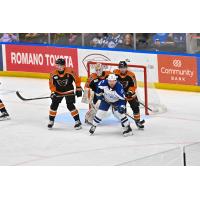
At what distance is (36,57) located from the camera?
19188 mm

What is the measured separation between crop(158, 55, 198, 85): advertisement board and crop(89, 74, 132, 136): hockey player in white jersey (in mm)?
3808

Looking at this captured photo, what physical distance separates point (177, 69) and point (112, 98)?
413cm

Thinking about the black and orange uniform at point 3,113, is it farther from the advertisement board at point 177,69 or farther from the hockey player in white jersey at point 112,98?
the advertisement board at point 177,69

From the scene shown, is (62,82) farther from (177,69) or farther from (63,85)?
(177,69)

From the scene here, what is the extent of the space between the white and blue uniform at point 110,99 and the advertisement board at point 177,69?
3.86 metres

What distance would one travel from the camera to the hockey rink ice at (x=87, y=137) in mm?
11984

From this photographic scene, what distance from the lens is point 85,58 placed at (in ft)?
59.6

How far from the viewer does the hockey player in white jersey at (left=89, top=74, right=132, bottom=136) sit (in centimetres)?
1295

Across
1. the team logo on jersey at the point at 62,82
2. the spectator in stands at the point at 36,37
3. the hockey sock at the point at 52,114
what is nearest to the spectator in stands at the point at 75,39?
the spectator in stands at the point at 36,37

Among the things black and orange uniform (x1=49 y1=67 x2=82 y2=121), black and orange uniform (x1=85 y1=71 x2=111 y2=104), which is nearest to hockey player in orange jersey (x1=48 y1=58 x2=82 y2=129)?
black and orange uniform (x1=49 y1=67 x2=82 y2=121)

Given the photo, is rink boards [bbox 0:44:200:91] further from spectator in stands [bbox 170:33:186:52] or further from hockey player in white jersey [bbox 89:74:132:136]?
hockey player in white jersey [bbox 89:74:132:136]

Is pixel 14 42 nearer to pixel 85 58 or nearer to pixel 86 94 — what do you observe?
pixel 85 58

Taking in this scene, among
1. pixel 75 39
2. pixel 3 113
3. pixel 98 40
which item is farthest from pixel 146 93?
pixel 75 39
